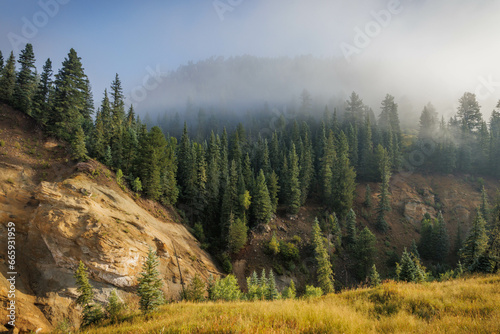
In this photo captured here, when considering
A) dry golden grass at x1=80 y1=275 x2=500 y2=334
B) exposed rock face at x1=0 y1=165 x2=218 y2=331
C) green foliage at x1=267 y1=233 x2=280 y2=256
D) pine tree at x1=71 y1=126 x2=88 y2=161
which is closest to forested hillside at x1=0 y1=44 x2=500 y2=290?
pine tree at x1=71 y1=126 x2=88 y2=161

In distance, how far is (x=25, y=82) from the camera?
3641cm

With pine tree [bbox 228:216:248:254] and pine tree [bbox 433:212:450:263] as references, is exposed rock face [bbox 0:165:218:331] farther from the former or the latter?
pine tree [bbox 433:212:450:263]

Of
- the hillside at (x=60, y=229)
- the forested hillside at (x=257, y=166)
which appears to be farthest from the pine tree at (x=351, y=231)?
the hillside at (x=60, y=229)

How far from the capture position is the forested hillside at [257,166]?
1318 inches

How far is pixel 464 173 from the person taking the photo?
71312 mm

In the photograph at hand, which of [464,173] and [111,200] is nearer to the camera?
[111,200]

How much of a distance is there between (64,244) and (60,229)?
5.09 feet

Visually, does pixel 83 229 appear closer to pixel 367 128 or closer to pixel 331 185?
pixel 331 185

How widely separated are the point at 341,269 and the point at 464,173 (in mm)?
61323

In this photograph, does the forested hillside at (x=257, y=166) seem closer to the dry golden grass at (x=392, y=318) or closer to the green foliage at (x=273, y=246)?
the green foliage at (x=273, y=246)

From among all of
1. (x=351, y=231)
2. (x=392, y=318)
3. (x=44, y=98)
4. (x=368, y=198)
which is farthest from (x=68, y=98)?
(x=368, y=198)

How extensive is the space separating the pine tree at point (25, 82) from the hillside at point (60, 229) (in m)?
1.70

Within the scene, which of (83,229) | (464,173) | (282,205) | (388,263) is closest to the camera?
(83,229)

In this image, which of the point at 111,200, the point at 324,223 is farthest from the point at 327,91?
the point at 111,200
